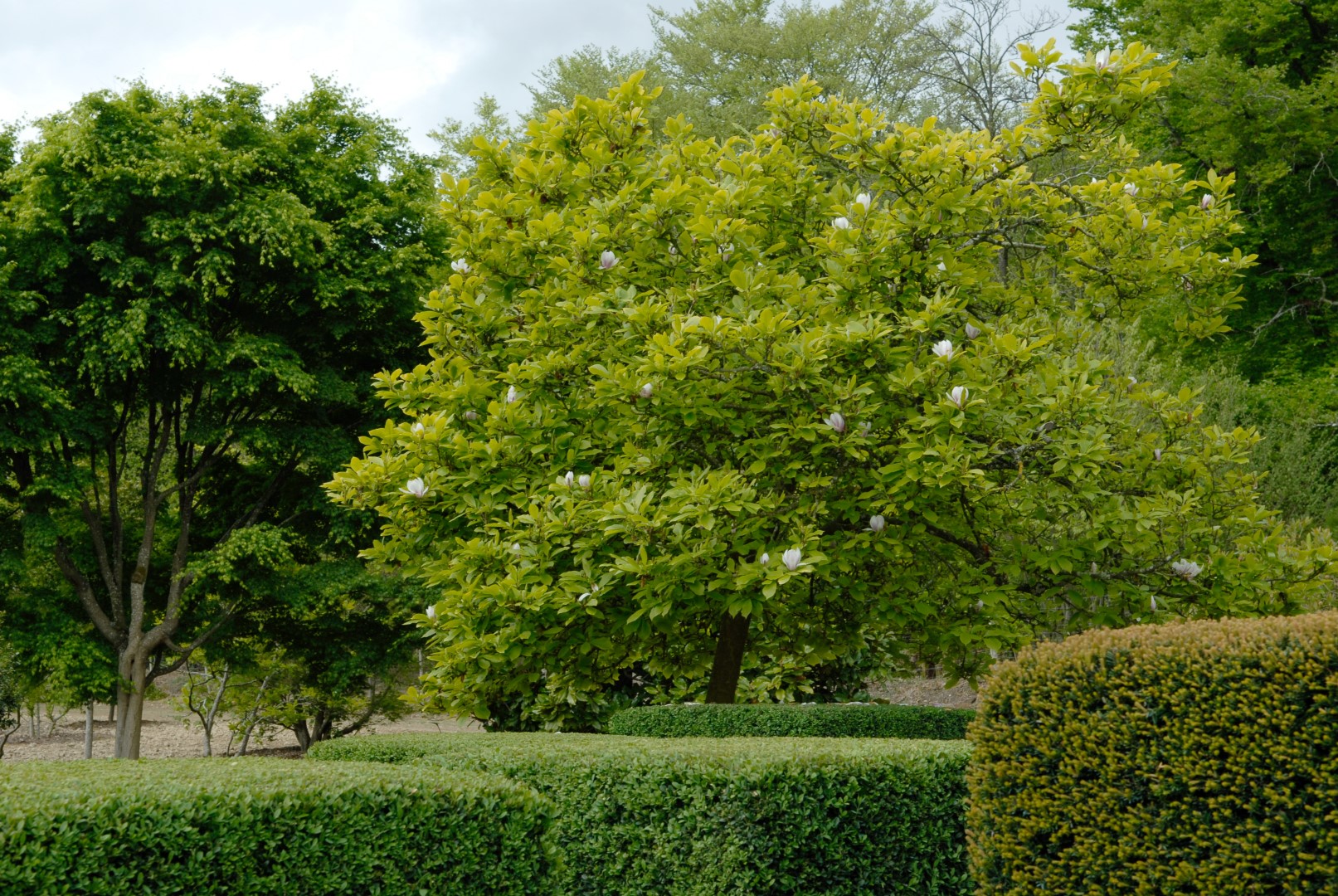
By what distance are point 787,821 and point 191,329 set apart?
12.4m

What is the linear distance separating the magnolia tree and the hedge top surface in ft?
2.43

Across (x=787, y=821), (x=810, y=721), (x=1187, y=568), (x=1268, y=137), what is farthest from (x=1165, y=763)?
(x=1268, y=137)

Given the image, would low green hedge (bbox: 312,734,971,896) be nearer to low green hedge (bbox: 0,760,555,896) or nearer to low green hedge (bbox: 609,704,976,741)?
low green hedge (bbox: 0,760,555,896)

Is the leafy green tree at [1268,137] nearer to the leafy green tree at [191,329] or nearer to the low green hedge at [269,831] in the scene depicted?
the leafy green tree at [191,329]

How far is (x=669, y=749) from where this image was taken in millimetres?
5797

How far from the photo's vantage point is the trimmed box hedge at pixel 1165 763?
362cm

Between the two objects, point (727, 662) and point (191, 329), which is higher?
point (191, 329)

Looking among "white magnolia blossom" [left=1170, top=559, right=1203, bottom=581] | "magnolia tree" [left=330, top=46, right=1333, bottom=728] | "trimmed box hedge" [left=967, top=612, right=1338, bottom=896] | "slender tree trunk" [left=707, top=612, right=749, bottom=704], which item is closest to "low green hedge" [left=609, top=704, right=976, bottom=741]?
"slender tree trunk" [left=707, top=612, right=749, bottom=704]

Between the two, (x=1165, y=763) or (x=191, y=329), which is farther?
(x=191, y=329)

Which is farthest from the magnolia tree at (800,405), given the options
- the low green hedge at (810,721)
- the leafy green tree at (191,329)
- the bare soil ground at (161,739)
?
the bare soil ground at (161,739)

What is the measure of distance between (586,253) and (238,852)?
496 centimetres

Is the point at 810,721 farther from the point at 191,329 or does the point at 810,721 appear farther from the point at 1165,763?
the point at 191,329

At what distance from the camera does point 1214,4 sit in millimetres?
22359

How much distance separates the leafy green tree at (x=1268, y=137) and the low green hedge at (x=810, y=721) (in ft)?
47.8
